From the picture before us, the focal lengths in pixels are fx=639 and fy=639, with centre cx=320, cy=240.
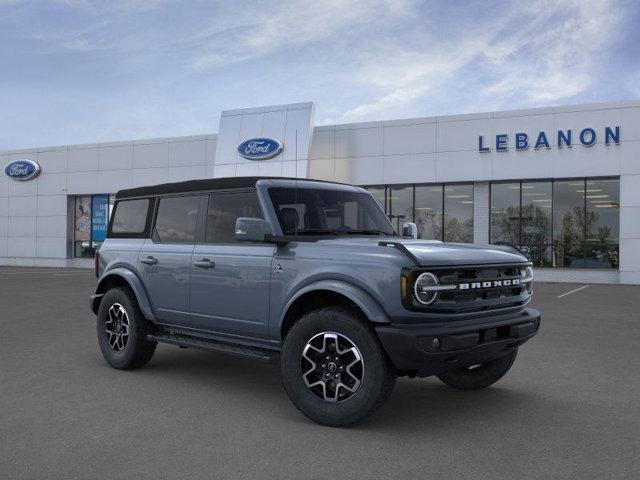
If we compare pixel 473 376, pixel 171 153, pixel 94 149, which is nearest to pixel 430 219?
pixel 171 153

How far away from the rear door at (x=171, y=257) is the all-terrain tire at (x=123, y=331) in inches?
11.8

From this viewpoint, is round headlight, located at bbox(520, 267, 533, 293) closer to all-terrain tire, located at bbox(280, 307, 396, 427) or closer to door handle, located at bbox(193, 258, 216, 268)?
all-terrain tire, located at bbox(280, 307, 396, 427)

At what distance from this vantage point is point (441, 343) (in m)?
4.41

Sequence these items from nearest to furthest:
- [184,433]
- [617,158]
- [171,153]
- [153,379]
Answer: [184,433]
[153,379]
[617,158]
[171,153]

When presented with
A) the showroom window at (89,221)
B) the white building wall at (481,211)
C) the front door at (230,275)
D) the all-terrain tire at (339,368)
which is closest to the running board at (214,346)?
the front door at (230,275)

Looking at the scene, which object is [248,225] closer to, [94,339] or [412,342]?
[412,342]

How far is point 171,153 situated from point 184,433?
1034 inches

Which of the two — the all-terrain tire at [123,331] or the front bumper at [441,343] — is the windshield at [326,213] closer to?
the front bumper at [441,343]

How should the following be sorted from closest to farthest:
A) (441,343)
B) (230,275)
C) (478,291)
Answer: (441,343), (478,291), (230,275)

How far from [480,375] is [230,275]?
245 cm

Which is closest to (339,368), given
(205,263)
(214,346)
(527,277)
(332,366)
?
(332,366)

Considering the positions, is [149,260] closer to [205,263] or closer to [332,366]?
[205,263]

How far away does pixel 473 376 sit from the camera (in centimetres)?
588

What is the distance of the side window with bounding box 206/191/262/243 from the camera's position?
5.70 meters
